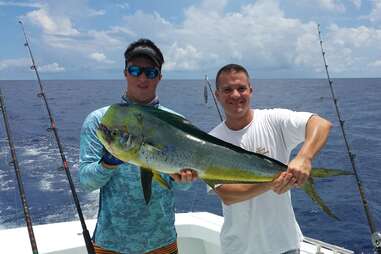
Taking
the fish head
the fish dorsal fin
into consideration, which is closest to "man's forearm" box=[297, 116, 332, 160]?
the fish dorsal fin

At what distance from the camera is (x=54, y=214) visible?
362 inches

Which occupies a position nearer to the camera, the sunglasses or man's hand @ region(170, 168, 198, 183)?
man's hand @ region(170, 168, 198, 183)

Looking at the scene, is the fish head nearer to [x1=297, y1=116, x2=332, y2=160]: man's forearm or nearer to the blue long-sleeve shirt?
the blue long-sleeve shirt

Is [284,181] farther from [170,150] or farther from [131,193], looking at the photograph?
[131,193]

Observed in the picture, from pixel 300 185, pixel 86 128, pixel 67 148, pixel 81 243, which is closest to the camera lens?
pixel 300 185

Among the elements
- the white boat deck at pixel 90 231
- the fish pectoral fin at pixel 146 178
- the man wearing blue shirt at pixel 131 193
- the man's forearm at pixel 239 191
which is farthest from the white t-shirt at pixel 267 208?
the white boat deck at pixel 90 231

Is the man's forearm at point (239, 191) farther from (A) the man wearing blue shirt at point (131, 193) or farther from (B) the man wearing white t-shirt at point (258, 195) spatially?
(A) the man wearing blue shirt at point (131, 193)

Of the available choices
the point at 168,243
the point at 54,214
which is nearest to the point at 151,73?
the point at 168,243

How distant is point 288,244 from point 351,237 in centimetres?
608

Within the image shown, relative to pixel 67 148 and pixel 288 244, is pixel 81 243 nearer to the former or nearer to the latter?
pixel 288 244

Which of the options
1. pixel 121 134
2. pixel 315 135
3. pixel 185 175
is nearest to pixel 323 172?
pixel 315 135

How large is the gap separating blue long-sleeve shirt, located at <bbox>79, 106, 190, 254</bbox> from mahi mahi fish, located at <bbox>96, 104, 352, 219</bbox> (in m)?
0.35

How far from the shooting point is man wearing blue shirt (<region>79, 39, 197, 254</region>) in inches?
82.9

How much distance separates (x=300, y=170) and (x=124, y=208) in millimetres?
916
